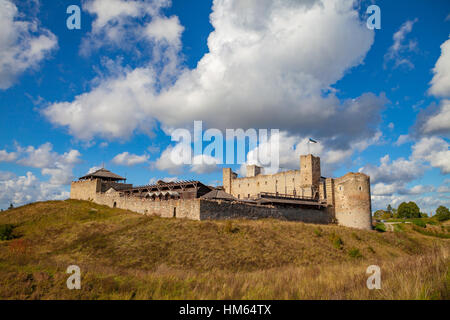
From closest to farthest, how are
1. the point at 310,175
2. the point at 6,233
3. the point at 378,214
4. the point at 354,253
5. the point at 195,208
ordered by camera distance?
the point at 6,233 < the point at 354,253 < the point at 195,208 < the point at 310,175 < the point at 378,214

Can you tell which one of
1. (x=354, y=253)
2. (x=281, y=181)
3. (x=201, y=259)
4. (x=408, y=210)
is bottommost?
(x=354, y=253)

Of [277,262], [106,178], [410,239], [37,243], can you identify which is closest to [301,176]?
[410,239]

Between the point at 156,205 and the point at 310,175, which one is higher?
the point at 310,175

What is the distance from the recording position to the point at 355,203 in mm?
41344

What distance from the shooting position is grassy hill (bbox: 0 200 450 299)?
8.02 metres

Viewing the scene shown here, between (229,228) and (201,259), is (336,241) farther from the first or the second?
(201,259)

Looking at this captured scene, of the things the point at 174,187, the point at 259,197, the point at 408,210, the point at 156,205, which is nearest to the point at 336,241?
the point at 259,197

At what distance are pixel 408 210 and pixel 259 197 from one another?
205 ft

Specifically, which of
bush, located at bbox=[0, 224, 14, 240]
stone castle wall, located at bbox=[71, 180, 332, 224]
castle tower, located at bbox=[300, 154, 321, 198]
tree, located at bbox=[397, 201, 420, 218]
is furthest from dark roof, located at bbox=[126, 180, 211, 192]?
tree, located at bbox=[397, 201, 420, 218]

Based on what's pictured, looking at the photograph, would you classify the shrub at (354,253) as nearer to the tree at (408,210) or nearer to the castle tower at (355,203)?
the castle tower at (355,203)

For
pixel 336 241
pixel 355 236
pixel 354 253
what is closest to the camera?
pixel 354 253

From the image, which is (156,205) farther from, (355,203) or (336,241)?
(355,203)

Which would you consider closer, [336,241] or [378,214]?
[336,241]

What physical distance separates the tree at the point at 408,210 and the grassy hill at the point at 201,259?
39437 mm
